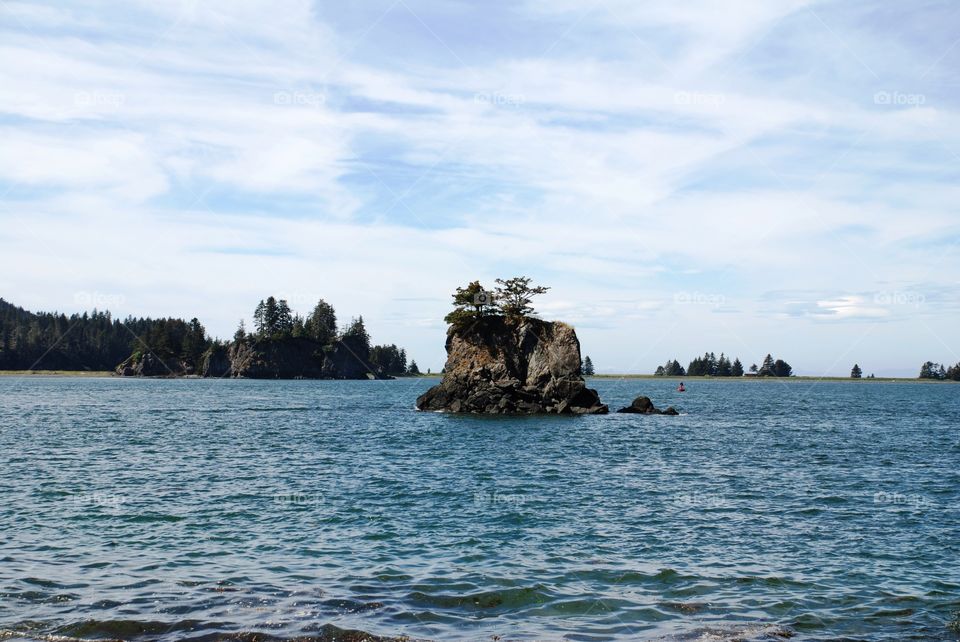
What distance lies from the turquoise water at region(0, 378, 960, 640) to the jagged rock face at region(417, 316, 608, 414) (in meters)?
31.9

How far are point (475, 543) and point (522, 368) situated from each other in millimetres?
61573

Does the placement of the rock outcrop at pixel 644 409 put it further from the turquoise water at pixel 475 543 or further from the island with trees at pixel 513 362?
the turquoise water at pixel 475 543

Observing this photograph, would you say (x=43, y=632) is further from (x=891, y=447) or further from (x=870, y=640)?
(x=891, y=447)

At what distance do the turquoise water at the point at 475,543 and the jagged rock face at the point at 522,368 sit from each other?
105ft

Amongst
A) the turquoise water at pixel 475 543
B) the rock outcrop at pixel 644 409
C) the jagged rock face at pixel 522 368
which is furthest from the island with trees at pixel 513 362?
the turquoise water at pixel 475 543

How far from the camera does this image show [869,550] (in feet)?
77.6

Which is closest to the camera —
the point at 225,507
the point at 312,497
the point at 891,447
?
the point at 225,507

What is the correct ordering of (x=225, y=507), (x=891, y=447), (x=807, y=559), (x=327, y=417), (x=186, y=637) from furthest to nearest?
(x=327, y=417), (x=891, y=447), (x=225, y=507), (x=807, y=559), (x=186, y=637)

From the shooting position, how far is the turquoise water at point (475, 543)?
16797mm

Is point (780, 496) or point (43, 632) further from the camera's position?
point (780, 496)

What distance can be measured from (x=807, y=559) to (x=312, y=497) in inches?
780

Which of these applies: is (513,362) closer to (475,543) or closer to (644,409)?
(644,409)

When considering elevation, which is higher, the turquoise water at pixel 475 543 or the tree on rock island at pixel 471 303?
the tree on rock island at pixel 471 303

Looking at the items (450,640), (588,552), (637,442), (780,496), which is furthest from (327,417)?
(450,640)
